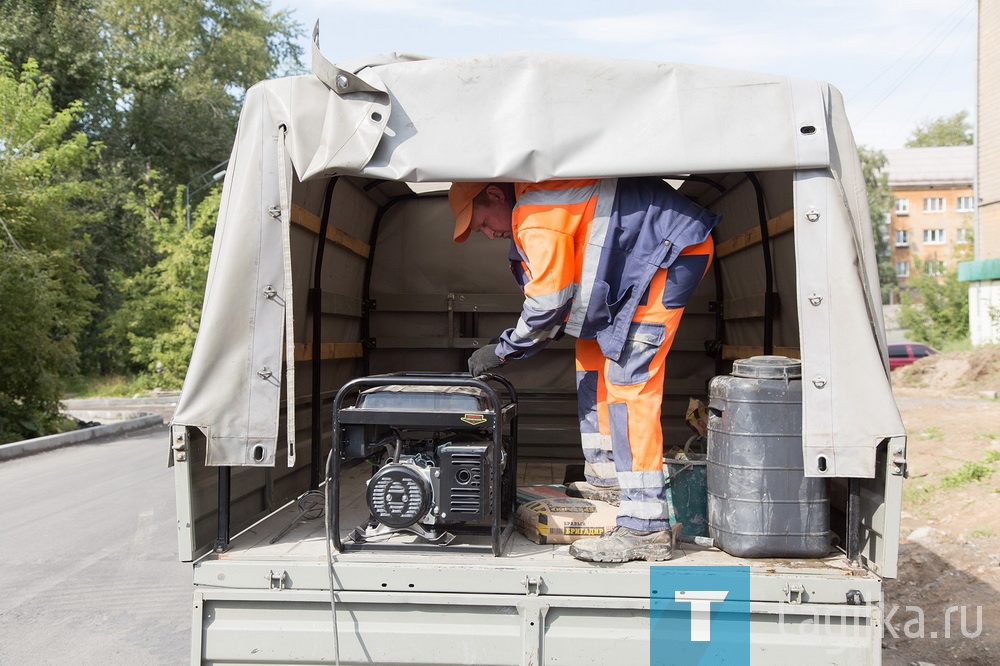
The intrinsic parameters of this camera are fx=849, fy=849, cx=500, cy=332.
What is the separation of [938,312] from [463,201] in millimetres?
31389

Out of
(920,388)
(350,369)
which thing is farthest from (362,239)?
(920,388)

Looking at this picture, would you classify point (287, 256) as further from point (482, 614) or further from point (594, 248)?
point (482, 614)

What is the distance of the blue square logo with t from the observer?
3.06 m

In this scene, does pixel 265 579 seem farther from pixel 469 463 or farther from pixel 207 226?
pixel 207 226

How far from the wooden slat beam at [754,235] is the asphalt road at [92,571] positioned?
4.13m

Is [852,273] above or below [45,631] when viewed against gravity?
above

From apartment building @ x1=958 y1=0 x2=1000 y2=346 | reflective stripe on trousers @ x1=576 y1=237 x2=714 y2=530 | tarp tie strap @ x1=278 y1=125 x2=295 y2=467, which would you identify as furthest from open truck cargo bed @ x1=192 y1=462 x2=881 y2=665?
apartment building @ x1=958 y1=0 x2=1000 y2=346

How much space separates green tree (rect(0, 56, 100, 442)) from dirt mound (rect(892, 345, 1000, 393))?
60.0ft

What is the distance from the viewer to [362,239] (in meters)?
6.13

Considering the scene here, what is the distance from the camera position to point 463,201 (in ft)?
13.5

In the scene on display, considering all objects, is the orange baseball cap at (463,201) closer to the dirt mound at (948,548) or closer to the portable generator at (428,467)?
the portable generator at (428,467)

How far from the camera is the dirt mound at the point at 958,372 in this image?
1897cm

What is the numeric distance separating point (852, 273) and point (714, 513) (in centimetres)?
117

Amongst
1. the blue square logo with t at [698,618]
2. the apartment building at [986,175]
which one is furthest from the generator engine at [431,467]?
the apartment building at [986,175]
